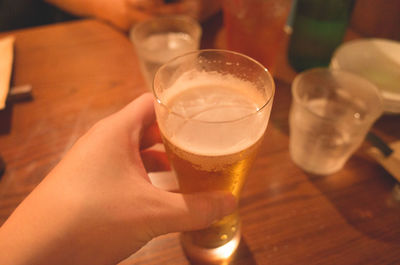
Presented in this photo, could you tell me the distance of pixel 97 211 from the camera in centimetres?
46

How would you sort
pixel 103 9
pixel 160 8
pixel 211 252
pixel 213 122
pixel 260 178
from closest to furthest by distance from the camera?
1. pixel 213 122
2. pixel 211 252
3. pixel 260 178
4. pixel 160 8
5. pixel 103 9

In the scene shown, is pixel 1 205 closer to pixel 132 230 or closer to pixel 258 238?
pixel 132 230

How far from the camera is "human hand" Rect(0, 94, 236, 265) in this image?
448 mm

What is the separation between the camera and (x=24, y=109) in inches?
38.0

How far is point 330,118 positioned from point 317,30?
13.0 inches

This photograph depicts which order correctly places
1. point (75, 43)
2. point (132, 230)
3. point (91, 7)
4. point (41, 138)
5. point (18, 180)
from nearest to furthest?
point (132, 230)
point (18, 180)
point (41, 138)
point (75, 43)
point (91, 7)

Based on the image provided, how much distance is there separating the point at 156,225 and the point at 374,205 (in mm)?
527

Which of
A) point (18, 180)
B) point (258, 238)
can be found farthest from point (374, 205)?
point (18, 180)

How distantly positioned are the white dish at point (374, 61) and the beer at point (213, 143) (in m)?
0.51

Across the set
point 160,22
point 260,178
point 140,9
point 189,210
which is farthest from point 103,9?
point 189,210

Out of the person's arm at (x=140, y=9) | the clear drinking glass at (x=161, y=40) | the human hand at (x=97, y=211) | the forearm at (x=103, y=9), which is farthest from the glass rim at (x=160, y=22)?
the human hand at (x=97, y=211)

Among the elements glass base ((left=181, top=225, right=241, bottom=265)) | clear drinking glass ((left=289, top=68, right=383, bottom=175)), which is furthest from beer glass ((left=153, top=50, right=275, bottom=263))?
clear drinking glass ((left=289, top=68, right=383, bottom=175))

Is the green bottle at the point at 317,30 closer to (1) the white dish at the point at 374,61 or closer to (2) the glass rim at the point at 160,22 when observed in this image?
(1) the white dish at the point at 374,61

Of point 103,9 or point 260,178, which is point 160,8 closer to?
point 103,9
